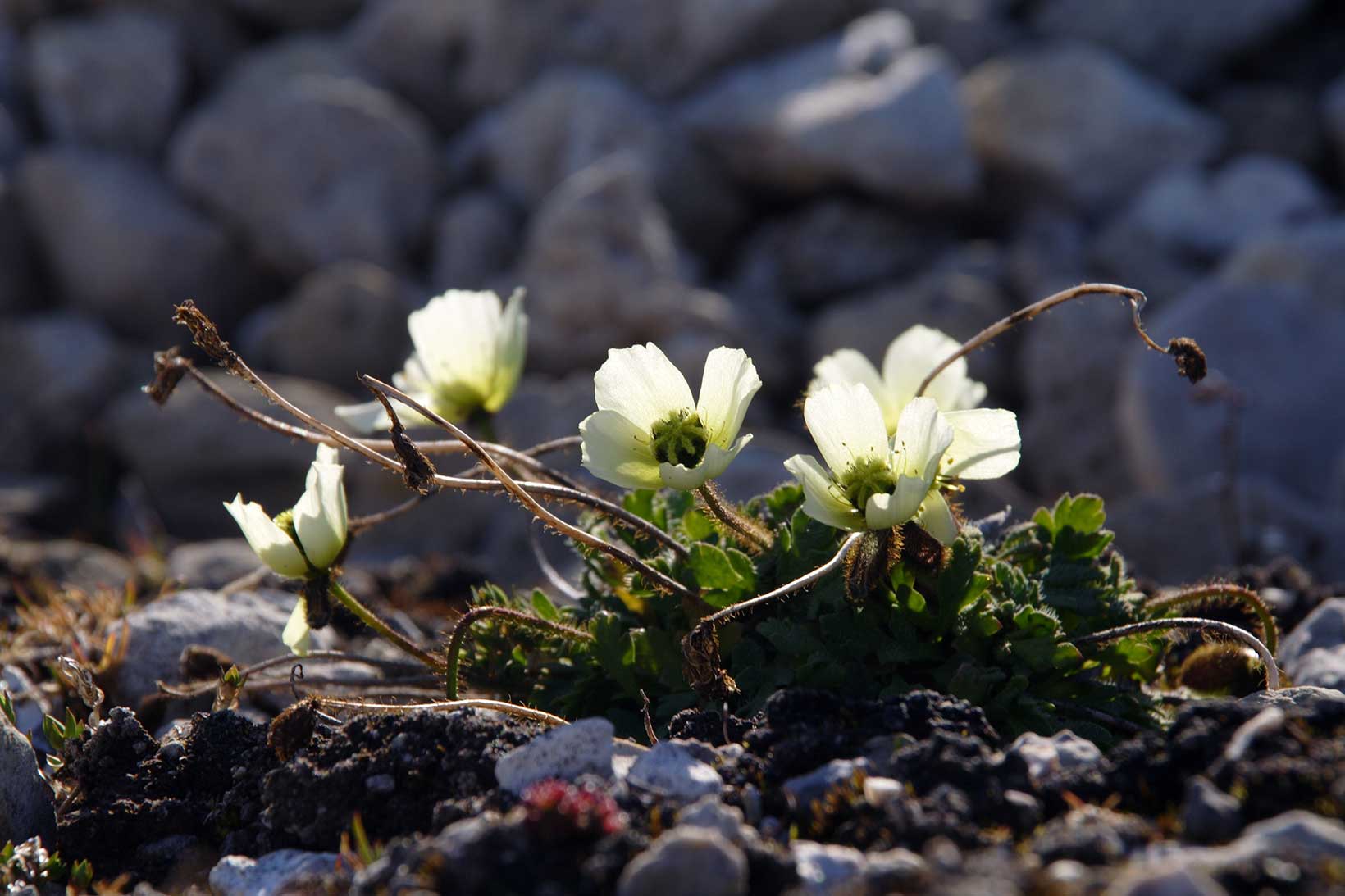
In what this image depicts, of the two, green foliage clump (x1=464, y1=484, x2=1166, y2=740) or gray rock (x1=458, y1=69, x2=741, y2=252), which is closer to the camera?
green foliage clump (x1=464, y1=484, x2=1166, y2=740)

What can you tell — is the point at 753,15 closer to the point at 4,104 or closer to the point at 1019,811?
the point at 4,104

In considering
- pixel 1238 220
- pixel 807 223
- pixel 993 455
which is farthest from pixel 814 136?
pixel 993 455

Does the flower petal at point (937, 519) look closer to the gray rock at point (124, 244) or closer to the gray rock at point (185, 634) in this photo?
the gray rock at point (185, 634)

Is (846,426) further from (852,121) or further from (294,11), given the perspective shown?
(294,11)

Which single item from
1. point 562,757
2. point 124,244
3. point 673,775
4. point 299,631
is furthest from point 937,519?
point 124,244

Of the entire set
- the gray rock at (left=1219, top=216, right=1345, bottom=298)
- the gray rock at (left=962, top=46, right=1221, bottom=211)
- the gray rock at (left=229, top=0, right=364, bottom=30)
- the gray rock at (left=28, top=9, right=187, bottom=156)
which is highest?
the gray rock at (left=229, top=0, right=364, bottom=30)


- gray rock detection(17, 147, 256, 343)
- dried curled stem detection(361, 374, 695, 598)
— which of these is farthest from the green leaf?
gray rock detection(17, 147, 256, 343)

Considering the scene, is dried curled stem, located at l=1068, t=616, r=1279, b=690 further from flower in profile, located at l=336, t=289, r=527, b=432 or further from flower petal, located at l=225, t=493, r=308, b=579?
flower petal, located at l=225, t=493, r=308, b=579
